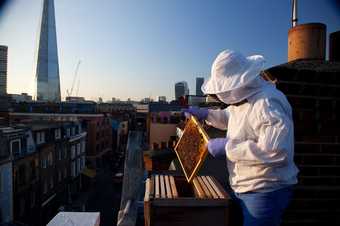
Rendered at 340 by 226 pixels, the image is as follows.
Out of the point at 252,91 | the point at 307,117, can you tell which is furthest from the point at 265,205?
the point at 307,117

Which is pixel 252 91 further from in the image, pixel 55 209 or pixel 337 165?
pixel 55 209

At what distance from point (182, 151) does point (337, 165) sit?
2.77m

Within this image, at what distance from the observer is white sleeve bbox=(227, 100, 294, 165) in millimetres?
2346

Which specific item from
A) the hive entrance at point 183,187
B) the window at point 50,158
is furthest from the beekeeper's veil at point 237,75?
the window at point 50,158

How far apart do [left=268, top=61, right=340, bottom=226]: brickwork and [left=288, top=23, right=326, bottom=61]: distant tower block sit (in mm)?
792

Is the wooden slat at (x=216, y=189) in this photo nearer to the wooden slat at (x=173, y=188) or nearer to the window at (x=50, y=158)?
the wooden slat at (x=173, y=188)

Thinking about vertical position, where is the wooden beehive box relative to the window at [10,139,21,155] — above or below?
above

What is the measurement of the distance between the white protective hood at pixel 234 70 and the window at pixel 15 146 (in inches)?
935

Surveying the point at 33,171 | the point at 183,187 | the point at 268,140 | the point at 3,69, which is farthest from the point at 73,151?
the point at 268,140

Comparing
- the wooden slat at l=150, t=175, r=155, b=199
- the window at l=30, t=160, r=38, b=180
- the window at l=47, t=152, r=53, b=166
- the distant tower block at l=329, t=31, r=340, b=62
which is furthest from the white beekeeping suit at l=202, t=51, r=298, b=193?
the window at l=47, t=152, r=53, b=166

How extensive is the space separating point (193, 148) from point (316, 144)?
2.48 metres

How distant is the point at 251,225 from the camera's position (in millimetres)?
2631

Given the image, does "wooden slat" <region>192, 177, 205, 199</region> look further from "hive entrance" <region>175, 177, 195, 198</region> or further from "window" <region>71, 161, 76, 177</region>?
"window" <region>71, 161, 76, 177</region>

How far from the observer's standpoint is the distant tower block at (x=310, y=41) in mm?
5301
